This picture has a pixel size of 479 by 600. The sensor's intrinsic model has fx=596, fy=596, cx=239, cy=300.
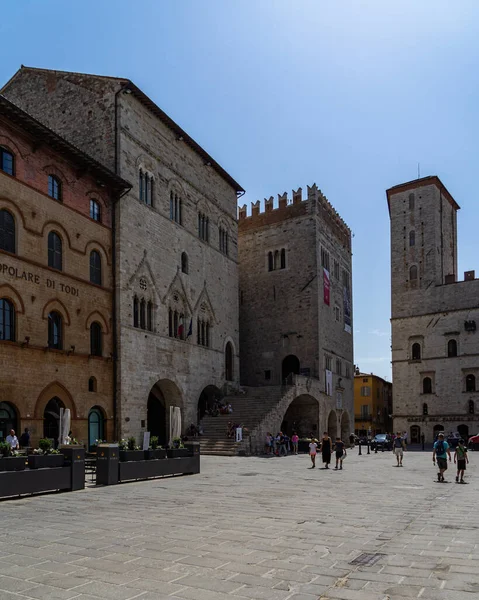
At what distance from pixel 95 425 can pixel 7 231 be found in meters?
9.29

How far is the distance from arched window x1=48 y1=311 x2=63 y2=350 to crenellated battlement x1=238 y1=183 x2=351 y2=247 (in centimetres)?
2547

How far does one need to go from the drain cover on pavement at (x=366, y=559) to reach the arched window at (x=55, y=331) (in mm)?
18351

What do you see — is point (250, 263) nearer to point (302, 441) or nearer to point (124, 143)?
point (302, 441)

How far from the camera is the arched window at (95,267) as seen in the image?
2700cm

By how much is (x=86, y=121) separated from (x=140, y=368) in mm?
12779

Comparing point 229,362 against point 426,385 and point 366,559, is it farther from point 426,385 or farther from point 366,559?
point 366,559

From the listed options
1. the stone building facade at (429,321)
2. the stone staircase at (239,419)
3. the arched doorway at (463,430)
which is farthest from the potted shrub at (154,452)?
the arched doorway at (463,430)

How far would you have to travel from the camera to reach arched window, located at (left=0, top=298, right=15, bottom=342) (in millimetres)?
21578

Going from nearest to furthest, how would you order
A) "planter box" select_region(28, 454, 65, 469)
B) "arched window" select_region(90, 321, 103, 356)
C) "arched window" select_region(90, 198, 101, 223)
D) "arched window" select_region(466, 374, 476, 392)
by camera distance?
"planter box" select_region(28, 454, 65, 469)
"arched window" select_region(90, 321, 103, 356)
"arched window" select_region(90, 198, 101, 223)
"arched window" select_region(466, 374, 476, 392)

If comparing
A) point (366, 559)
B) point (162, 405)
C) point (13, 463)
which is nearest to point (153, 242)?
point (162, 405)

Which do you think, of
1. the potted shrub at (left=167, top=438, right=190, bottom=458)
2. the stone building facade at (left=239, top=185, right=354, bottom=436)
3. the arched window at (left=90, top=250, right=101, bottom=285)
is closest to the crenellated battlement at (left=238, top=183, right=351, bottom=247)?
the stone building facade at (left=239, top=185, right=354, bottom=436)

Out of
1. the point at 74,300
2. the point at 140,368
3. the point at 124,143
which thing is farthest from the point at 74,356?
the point at 124,143

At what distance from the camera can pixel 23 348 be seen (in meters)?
22.1

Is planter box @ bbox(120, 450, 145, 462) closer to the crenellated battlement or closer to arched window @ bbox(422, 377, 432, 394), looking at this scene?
the crenellated battlement
